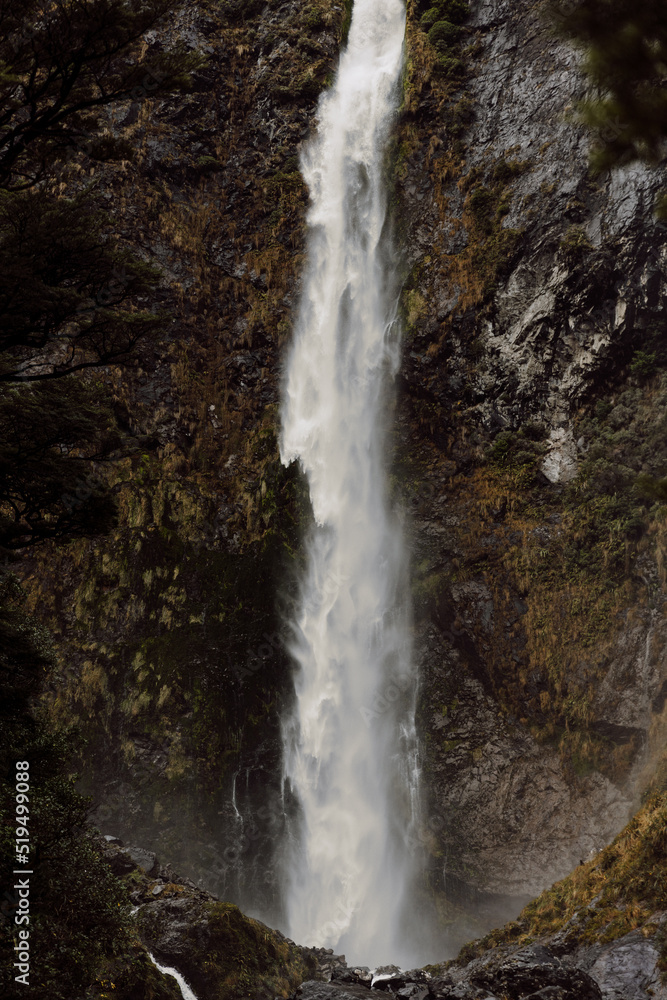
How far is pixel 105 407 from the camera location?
7.41 metres

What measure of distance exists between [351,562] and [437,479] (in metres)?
3.81

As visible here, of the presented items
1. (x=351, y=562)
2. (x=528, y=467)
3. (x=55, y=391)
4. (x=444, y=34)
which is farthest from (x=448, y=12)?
(x=55, y=391)

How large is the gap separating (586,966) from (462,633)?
33.8 feet

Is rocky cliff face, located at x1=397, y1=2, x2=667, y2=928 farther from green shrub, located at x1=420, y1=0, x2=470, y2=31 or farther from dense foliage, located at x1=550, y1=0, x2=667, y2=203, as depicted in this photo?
dense foliage, located at x1=550, y1=0, x2=667, y2=203

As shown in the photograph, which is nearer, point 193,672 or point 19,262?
point 19,262

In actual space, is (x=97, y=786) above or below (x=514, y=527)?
below

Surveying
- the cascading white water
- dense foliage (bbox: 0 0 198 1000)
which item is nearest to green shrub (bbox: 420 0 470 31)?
the cascading white water

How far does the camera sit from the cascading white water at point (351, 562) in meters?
17.6

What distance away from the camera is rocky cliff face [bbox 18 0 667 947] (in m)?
Answer: 16.5

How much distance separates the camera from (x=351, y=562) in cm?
2052

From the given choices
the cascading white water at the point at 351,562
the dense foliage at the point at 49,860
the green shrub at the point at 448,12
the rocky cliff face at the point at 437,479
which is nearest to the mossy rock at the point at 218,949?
the cascading white water at the point at 351,562

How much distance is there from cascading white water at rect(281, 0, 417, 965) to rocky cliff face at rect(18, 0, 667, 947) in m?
0.73

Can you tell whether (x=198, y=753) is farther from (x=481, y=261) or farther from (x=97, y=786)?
(x=481, y=261)

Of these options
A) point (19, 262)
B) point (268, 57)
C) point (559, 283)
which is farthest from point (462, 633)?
point (268, 57)
